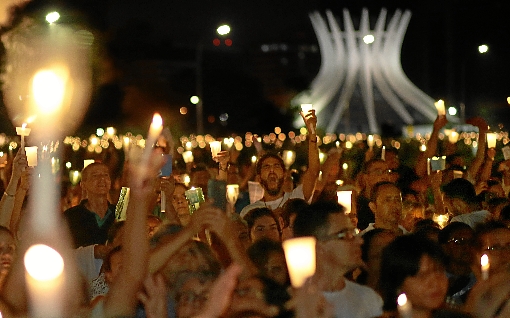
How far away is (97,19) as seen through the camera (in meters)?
45.0

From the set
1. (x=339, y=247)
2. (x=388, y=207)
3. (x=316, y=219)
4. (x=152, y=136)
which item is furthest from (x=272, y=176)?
(x=152, y=136)

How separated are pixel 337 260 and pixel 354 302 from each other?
0.73ft

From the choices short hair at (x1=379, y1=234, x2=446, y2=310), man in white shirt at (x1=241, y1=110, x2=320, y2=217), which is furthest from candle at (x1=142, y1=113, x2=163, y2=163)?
man in white shirt at (x1=241, y1=110, x2=320, y2=217)

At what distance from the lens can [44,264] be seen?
10.4 feet

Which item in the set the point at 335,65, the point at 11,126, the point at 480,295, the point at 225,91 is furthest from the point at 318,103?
the point at 480,295

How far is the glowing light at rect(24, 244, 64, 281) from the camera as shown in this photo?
316cm

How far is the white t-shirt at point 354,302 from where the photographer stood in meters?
4.78

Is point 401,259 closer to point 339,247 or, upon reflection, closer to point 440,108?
point 339,247

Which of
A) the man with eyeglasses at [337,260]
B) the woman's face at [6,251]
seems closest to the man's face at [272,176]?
the woman's face at [6,251]

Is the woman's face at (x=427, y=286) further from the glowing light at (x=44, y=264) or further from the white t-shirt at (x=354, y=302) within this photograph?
the glowing light at (x=44, y=264)

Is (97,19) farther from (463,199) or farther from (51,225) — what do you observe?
(51,225)

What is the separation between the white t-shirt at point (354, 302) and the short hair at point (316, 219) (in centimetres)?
30

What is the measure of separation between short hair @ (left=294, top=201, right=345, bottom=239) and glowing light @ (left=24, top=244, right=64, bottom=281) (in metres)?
1.99

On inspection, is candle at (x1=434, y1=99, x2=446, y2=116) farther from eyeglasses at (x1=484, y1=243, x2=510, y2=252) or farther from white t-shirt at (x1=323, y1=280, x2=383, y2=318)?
white t-shirt at (x1=323, y1=280, x2=383, y2=318)
